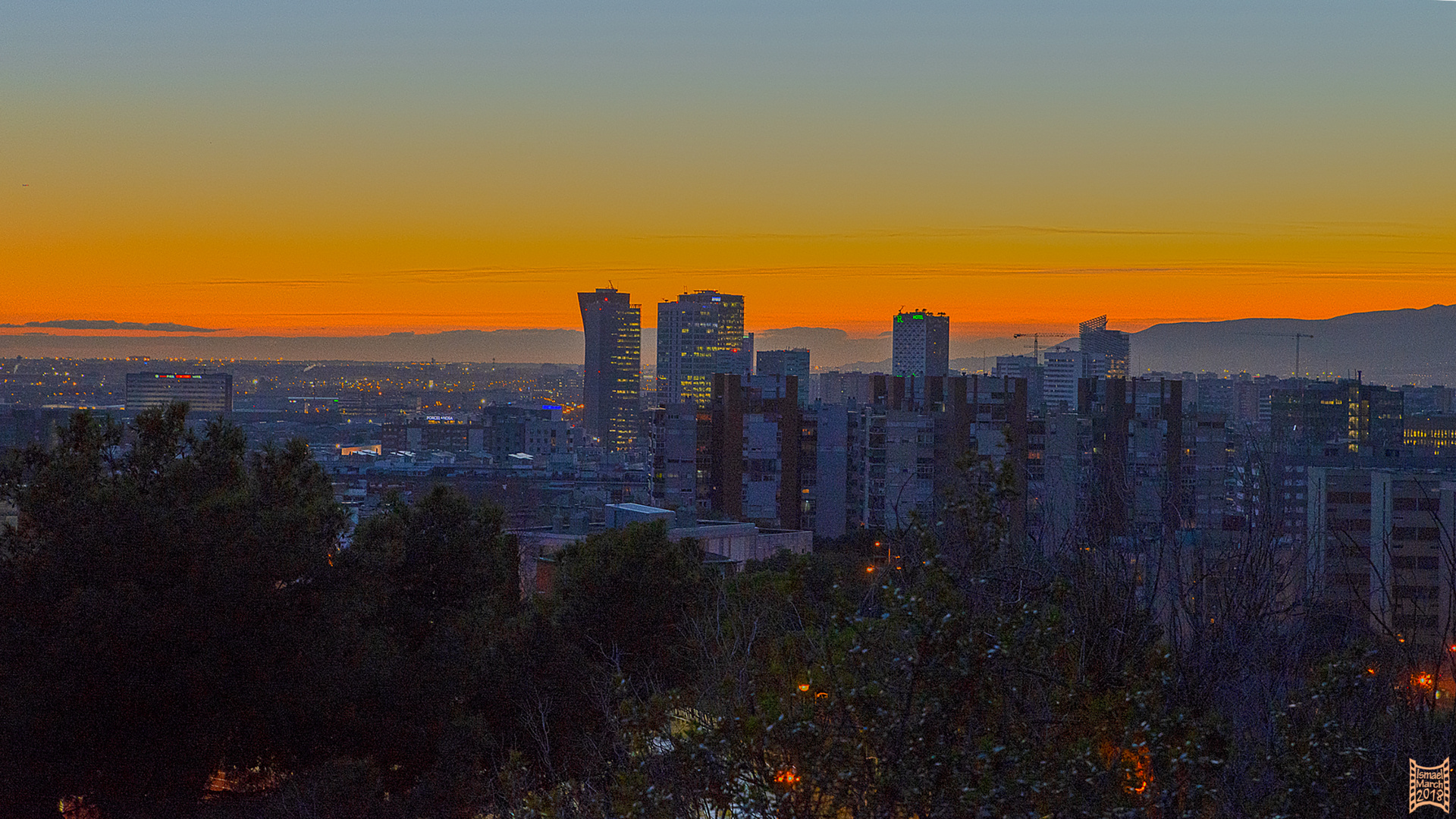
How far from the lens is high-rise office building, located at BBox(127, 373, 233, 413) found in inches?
695

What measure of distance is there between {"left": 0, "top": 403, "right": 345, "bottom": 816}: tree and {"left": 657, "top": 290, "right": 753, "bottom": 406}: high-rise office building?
135ft

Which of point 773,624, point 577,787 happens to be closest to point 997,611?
point 577,787

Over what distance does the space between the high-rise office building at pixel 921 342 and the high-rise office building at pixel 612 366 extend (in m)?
13.5

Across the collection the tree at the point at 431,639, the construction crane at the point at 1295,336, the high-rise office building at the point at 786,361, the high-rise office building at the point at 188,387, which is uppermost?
the construction crane at the point at 1295,336

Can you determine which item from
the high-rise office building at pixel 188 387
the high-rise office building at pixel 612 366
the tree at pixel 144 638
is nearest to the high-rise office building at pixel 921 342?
the high-rise office building at pixel 612 366

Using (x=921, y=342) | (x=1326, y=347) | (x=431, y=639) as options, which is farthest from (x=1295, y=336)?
(x=921, y=342)

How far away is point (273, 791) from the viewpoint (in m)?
3.96

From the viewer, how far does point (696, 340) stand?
50.1 metres

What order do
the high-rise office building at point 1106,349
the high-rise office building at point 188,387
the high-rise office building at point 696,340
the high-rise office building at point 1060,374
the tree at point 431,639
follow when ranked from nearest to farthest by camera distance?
the tree at point 431,639 < the high-rise office building at point 188,387 < the high-rise office building at point 1106,349 < the high-rise office building at point 1060,374 < the high-rise office building at point 696,340

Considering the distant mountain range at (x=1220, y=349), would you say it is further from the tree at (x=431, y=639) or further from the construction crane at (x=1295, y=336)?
the tree at (x=431, y=639)

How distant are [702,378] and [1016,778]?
44.6 metres

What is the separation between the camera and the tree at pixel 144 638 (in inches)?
144

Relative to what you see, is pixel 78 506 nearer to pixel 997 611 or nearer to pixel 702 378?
pixel 997 611

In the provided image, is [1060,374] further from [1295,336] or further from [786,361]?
[1295,336]
